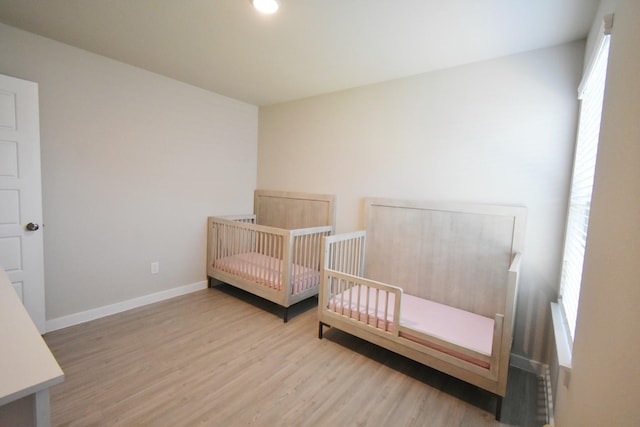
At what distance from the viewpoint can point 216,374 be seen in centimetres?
196

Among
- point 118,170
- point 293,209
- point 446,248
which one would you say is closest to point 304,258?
point 293,209

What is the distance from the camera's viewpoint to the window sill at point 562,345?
125 cm

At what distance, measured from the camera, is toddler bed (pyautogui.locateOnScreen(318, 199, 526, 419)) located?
1.78m

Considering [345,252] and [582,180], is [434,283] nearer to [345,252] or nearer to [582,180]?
[345,252]

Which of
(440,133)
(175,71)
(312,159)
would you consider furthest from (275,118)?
(440,133)

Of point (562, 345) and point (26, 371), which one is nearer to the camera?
point (26, 371)

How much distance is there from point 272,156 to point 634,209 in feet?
11.3

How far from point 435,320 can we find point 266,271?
1.59 metres

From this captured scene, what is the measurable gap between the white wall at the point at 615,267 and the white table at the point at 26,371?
1368 millimetres

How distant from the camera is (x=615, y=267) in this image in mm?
829

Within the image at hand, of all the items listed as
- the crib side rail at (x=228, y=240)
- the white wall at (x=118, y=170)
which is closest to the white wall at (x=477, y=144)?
the crib side rail at (x=228, y=240)

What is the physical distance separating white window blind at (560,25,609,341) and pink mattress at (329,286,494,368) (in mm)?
484

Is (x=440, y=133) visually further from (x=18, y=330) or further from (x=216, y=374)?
(x=18, y=330)

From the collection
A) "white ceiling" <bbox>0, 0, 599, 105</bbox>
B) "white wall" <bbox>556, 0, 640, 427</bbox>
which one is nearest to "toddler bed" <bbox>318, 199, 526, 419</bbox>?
"white wall" <bbox>556, 0, 640, 427</bbox>
